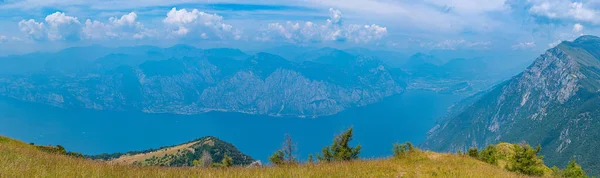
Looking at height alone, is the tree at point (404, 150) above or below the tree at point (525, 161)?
below

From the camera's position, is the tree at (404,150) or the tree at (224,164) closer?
the tree at (224,164)

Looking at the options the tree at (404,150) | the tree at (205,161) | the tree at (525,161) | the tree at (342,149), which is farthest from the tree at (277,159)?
the tree at (525,161)

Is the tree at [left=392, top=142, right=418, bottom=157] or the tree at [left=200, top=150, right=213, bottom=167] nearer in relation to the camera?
the tree at [left=392, top=142, right=418, bottom=157]

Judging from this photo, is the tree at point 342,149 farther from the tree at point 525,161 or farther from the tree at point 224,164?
the tree at point 525,161

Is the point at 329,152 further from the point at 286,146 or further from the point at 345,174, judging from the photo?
the point at 345,174

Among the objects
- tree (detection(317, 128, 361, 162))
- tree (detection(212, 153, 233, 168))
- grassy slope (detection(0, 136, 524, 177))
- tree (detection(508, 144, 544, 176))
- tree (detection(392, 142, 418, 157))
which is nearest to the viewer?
grassy slope (detection(0, 136, 524, 177))

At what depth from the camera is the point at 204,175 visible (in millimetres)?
7137

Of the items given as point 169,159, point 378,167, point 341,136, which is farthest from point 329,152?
point 169,159

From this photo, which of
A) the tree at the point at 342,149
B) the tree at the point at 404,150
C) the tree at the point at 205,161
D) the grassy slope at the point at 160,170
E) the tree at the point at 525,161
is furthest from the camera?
the tree at the point at 342,149

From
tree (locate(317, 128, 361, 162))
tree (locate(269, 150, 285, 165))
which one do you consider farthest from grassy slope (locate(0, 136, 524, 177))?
tree (locate(317, 128, 361, 162))

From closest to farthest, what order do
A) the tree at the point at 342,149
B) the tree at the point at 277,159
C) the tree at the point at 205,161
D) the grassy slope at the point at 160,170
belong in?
the grassy slope at the point at 160,170, the tree at the point at 277,159, the tree at the point at 205,161, the tree at the point at 342,149

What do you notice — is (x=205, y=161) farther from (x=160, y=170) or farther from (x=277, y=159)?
(x=160, y=170)

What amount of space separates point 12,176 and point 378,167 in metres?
8.79

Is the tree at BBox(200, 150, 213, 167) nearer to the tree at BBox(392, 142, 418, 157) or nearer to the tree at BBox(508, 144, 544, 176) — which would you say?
the tree at BBox(392, 142, 418, 157)
